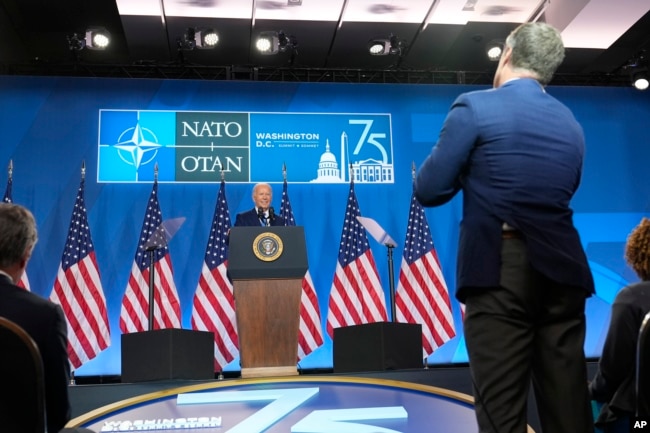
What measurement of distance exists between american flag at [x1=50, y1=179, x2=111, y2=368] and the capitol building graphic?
249cm

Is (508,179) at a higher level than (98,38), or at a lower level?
lower

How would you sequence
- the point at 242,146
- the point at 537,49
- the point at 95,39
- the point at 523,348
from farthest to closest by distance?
the point at 242,146 → the point at 95,39 → the point at 537,49 → the point at 523,348

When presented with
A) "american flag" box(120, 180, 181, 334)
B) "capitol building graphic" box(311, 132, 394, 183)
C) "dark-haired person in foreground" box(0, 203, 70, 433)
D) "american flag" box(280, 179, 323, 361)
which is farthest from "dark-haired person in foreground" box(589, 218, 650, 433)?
"capitol building graphic" box(311, 132, 394, 183)

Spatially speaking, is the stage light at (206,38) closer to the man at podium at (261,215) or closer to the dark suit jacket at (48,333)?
the man at podium at (261,215)

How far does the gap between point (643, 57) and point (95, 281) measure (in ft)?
22.0

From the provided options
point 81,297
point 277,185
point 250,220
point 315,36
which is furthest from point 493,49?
point 81,297

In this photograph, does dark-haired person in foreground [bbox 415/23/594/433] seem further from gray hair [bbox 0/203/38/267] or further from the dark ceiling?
the dark ceiling

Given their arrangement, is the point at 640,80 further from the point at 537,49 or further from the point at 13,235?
the point at 13,235

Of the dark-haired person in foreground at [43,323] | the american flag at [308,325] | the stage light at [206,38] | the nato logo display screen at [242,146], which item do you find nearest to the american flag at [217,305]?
the american flag at [308,325]

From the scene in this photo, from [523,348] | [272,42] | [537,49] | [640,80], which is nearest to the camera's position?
[523,348]

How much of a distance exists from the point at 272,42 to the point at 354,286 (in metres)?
2.69

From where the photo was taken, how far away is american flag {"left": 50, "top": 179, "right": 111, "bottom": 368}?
19.2 ft

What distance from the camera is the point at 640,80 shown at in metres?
7.32

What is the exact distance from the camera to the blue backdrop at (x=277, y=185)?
673 centimetres
